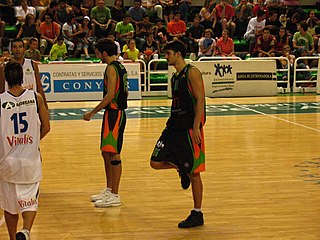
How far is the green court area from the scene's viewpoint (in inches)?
629

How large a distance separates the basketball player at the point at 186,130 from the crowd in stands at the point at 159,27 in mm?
12996

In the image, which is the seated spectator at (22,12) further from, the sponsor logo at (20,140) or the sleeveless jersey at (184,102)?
the sponsor logo at (20,140)

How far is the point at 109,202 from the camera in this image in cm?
812

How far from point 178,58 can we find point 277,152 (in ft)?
15.0

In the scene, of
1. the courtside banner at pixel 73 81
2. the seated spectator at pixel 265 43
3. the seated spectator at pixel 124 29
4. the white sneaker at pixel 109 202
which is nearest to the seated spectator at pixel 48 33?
the seated spectator at pixel 124 29

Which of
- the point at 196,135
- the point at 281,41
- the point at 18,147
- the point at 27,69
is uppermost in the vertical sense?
the point at 27,69

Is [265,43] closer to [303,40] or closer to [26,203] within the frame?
[303,40]

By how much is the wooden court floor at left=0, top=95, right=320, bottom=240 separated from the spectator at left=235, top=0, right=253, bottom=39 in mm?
9024

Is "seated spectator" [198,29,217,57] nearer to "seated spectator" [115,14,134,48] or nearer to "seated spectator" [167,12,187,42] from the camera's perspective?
"seated spectator" [167,12,187,42]

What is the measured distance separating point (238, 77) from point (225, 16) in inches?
186

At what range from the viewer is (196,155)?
722cm

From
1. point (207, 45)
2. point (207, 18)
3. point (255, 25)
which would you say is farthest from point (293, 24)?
point (207, 45)

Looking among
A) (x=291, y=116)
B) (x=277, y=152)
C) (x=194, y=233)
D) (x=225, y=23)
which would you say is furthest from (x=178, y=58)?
(x=225, y=23)

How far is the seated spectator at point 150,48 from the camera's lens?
68.2 feet
